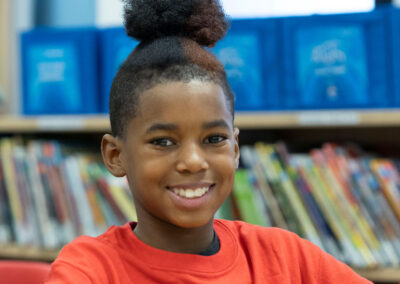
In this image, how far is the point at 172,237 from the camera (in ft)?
2.31

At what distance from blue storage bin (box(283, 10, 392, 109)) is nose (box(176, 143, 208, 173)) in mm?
827

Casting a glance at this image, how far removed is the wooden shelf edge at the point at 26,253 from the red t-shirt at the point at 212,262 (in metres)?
0.90

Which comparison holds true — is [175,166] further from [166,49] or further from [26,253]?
[26,253]

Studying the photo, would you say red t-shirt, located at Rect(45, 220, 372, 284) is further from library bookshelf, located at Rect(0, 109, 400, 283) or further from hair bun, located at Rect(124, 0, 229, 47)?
library bookshelf, located at Rect(0, 109, 400, 283)

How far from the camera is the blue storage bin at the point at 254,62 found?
1.44 meters

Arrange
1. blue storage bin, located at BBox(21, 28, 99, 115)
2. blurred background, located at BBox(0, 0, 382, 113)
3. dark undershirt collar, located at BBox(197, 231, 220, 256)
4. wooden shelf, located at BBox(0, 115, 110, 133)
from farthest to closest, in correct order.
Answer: blurred background, located at BBox(0, 0, 382, 113)
blue storage bin, located at BBox(21, 28, 99, 115)
wooden shelf, located at BBox(0, 115, 110, 133)
dark undershirt collar, located at BBox(197, 231, 220, 256)

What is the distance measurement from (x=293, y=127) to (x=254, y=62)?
0.79 feet

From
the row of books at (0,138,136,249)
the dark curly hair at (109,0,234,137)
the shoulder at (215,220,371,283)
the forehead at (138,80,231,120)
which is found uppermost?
the dark curly hair at (109,0,234,137)

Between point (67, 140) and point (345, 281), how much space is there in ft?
4.18

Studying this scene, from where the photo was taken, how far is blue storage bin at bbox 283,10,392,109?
1363mm

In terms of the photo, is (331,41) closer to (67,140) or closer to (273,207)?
(273,207)

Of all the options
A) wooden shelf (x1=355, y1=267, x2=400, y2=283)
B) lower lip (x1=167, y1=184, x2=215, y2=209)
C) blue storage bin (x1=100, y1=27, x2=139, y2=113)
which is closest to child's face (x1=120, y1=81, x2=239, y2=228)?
lower lip (x1=167, y1=184, x2=215, y2=209)

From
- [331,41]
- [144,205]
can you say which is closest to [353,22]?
[331,41]

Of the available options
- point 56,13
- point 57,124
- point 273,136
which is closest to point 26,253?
point 57,124
